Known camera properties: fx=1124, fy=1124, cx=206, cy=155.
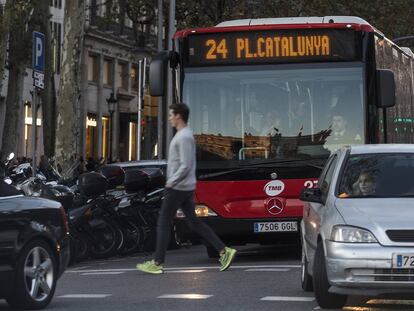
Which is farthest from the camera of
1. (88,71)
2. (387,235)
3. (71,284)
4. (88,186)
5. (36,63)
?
(88,71)


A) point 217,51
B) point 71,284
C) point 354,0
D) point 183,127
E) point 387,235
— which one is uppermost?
point 354,0

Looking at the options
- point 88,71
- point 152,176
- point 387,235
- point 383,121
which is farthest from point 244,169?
point 88,71

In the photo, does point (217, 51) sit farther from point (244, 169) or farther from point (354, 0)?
point (354, 0)

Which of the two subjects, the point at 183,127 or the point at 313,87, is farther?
the point at 313,87

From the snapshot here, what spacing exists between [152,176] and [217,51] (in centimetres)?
411

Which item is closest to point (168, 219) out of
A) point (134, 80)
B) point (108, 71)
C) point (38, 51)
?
point (38, 51)

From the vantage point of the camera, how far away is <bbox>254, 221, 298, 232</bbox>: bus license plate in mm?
14938

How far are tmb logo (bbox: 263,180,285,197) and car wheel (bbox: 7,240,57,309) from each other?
16.3 ft

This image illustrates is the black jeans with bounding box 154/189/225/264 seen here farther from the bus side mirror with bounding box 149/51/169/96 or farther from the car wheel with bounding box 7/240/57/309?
the car wheel with bounding box 7/240/57/309

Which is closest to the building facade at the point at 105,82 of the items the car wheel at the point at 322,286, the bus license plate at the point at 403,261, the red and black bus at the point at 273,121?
the red and black bus at the point at 273,121

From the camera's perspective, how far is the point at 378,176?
33.8ft

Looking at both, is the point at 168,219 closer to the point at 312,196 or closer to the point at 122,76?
the point at 312,196

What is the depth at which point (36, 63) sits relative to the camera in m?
18.3

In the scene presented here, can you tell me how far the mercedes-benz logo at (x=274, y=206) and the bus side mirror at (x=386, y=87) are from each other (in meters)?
1.88
